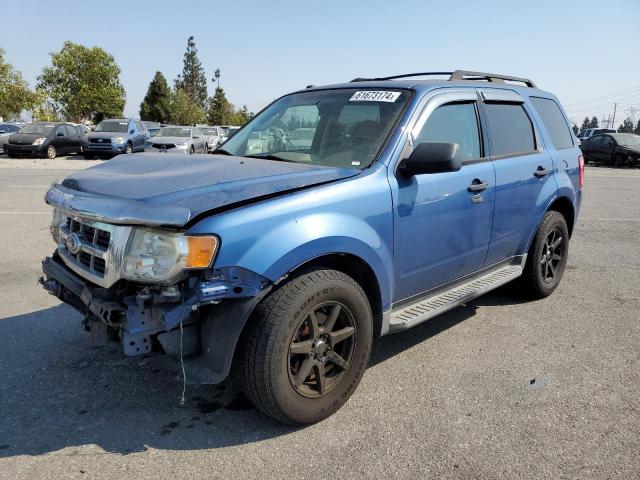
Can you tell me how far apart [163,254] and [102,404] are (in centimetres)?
115

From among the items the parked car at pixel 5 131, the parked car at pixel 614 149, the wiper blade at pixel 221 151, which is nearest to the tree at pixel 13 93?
the parked car at pixel 5 131

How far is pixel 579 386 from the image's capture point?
3400 millimetres

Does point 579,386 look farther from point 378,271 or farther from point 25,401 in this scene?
point 25,401

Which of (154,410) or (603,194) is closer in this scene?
(154,410)

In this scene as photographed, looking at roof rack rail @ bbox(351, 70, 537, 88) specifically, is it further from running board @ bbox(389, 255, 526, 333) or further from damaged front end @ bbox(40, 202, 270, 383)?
damaged front end @ bbox(40, 202, 270, 383)

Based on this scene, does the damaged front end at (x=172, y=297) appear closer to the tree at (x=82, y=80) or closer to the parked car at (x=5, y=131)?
the parked car at (x=5, y=131)

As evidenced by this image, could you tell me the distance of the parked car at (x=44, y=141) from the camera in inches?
865

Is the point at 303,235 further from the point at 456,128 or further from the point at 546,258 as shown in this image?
the point at 546,258

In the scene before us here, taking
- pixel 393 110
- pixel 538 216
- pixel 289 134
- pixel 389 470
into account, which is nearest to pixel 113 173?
pixel 289 134

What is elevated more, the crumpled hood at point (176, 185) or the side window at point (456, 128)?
the side window at point (456, 128)

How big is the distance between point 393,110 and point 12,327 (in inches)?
128

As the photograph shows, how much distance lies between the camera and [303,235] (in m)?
2.71

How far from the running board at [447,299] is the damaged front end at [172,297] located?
1.13 meters

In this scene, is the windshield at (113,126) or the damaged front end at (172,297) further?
the windshield at (113,126)
